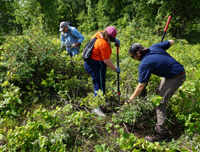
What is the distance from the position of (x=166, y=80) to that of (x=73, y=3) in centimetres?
3124

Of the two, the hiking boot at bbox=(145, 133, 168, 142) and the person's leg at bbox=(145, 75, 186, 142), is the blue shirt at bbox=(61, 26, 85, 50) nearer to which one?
the person's leg at bbox=(145, 75, 186, 142)

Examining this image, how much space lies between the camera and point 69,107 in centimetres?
276

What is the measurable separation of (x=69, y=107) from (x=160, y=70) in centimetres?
179

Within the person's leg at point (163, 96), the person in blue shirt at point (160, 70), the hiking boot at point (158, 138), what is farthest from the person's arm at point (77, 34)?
the hiking boot at point (158, 138)

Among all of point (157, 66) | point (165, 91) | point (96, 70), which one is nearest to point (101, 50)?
point (96, 70)

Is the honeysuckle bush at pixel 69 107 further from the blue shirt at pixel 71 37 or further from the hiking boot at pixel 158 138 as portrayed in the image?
the blue shirt at pixel 71 37

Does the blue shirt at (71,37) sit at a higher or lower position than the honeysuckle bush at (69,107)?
higher

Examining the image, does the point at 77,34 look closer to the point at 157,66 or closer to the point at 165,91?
the point at 157,66

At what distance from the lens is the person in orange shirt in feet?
9.51

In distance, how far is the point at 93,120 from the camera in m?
3.06

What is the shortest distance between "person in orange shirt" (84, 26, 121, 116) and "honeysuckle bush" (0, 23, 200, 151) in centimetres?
46

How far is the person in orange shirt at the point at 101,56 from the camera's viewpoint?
2.90 m

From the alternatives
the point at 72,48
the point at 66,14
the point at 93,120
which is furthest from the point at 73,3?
the point at 93,120

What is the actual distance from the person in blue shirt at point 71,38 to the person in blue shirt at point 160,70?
243 cm
